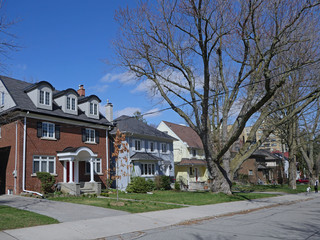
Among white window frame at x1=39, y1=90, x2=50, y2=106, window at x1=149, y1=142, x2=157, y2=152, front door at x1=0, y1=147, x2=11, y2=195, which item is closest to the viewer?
front door at x1=0, y1=147, x2=11, y2=195

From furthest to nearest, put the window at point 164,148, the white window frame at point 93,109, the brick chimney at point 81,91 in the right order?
the window at point 164,148 → the brick chimney at point 81,91 → the white window frame at point 93,109

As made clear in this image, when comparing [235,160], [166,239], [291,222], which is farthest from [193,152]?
[166,239]

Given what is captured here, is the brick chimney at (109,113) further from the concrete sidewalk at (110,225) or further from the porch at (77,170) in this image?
the concrete sidewalk at (110,225)

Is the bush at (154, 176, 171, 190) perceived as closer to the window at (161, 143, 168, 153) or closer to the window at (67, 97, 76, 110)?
the window at (161, 143, 168, 153)

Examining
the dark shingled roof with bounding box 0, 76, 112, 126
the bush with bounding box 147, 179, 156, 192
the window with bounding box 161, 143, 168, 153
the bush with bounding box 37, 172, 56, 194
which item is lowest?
the bush with bounding box 147, 179, 156, 192

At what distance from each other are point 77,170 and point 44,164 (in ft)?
9.51

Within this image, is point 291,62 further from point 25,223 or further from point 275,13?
point 25,223

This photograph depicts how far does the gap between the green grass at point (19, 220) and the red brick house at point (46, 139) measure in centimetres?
897

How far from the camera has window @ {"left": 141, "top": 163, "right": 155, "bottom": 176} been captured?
30969 millimetres

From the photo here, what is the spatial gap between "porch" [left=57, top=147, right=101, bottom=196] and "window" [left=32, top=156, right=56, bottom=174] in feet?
2.24

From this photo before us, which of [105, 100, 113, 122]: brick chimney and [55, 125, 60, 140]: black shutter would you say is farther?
[105, 100, 113, 122]: brick chimney

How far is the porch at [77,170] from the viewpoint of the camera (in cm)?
2112

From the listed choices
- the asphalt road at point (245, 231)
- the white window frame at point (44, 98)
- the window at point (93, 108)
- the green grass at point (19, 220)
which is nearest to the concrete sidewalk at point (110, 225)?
the green grass at point (19, 220)

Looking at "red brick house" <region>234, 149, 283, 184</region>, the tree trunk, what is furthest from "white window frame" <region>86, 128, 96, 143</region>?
"red brick house" <region>234, 149, 283, 184</region>
